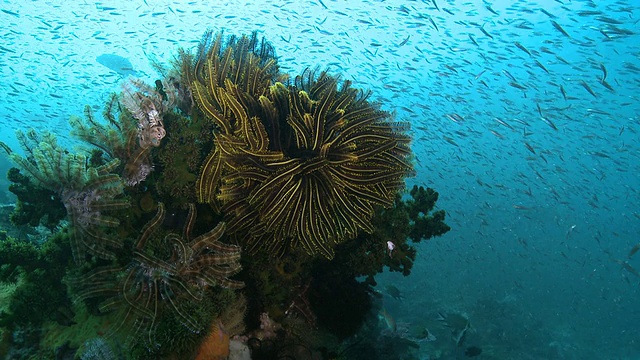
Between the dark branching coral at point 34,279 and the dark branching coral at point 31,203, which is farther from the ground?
the dark branching coral at point 31,203

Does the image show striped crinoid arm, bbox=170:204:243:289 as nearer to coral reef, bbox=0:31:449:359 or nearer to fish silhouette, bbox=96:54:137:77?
coral reef, bbox=0:31:449:359

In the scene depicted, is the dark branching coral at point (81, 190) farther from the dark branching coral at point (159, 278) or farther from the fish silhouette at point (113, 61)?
the fish silhouette at point (113, 61)

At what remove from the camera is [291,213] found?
451 cm

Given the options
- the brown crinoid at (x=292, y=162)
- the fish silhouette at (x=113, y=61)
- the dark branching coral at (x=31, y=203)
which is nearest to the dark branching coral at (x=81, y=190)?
the dark branching coral at (x=31, y=203)

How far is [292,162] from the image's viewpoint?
4.18 meters

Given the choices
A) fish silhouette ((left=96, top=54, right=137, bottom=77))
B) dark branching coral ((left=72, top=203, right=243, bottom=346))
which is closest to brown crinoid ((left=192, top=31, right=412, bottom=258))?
dark branching coral ((left=72, top=203, right=243, bottom=346))

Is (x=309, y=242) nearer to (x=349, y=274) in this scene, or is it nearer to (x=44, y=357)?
(x=349, y=274)

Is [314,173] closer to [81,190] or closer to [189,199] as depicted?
[189,199]

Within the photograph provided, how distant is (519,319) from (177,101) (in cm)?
2609

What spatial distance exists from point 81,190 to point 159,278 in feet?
4.67

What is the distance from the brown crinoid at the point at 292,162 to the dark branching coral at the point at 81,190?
110cm

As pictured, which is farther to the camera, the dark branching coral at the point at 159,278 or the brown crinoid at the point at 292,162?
the brown crinoid at the point at 292,162

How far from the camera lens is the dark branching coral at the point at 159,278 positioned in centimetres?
404

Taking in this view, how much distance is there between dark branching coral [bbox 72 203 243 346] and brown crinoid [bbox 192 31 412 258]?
59 cm
